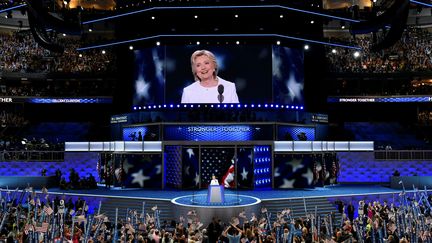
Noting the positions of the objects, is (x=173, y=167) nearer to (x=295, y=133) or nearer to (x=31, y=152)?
(x=295, y=133)

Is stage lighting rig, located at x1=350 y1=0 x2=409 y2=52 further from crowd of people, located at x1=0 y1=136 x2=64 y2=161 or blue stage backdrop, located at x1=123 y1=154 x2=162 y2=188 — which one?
crowd of people, located at x1=0 y1=136 x2=64 y2=161

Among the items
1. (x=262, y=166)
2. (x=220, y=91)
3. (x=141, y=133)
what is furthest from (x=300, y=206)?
(x=141, y=133)

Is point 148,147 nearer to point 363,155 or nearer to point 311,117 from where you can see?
point 311,117

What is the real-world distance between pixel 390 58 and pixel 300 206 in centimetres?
2497

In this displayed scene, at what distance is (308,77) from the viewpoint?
40.9 m

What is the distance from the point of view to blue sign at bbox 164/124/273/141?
32875mm

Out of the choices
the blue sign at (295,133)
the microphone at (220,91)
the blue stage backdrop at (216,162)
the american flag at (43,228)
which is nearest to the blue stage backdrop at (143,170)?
the blue stage backdrop at (216,162)

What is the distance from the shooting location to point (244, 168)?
1261 inches

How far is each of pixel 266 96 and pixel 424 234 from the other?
22826 millimetres

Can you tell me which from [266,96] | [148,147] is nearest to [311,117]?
[266,96]

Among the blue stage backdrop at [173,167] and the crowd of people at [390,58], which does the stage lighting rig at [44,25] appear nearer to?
the blue stage backdrop at [173,167]

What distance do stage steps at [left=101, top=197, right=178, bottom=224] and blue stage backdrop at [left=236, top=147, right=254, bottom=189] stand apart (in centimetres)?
855

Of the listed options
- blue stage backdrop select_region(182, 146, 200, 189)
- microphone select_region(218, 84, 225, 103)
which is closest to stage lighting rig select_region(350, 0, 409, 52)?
microphone select_region(218, 84, 225, 103)

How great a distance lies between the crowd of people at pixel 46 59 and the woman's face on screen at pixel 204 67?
12.0 meters
